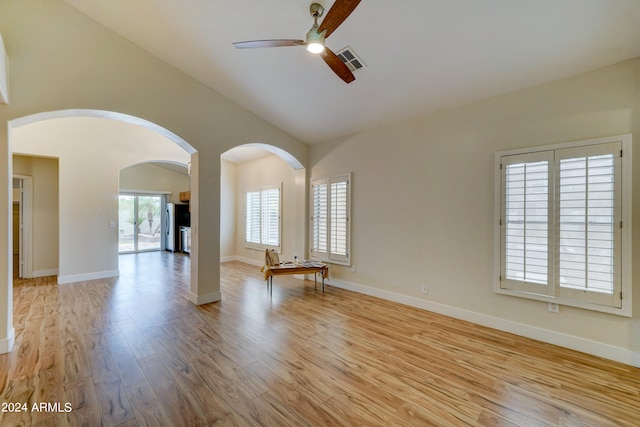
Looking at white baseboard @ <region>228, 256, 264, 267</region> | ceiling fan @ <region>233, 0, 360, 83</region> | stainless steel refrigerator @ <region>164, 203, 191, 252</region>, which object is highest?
ceiling fan @ <region>233, 0, 360, 83</region>

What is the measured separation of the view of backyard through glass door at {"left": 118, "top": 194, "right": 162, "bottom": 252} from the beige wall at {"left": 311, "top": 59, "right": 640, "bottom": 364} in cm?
805

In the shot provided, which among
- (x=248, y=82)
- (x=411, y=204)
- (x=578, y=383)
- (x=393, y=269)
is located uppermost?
(x=248, y=82)

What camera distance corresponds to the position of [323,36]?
2.24m

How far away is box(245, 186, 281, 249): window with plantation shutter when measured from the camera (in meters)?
6.74

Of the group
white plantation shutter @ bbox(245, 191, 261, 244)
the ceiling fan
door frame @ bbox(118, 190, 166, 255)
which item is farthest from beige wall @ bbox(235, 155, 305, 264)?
door frame @ bbox(118, 190, 166, 255)

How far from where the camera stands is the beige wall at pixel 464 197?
Result: 2.67 metres

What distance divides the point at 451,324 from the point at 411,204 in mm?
1736

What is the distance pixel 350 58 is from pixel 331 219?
2.87 meters

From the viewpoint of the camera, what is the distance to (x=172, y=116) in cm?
385

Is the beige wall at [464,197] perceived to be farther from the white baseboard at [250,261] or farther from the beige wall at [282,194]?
the white baseboard at [250,261]

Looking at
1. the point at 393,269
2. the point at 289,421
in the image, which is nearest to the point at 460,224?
the point at 393,269

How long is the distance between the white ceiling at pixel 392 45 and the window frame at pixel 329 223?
4.40 feet

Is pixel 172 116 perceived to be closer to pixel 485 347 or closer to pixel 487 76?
pixel 487 76

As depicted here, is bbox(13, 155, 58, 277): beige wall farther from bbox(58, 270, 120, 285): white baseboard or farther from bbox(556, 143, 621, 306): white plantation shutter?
bbox(556, 143, 621, 306): white plantation shutter
